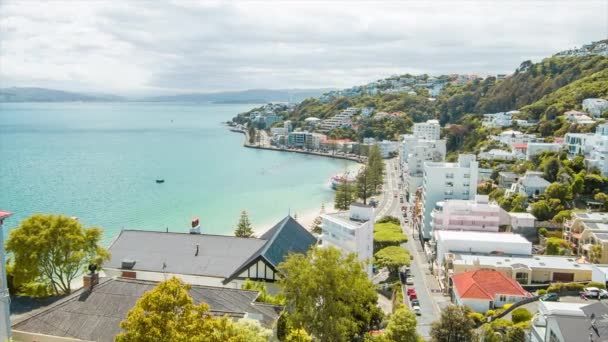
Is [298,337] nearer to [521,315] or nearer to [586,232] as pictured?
[521,315]

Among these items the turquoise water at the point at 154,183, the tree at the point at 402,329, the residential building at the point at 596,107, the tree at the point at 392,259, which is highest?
the residential building at the point at 596,107

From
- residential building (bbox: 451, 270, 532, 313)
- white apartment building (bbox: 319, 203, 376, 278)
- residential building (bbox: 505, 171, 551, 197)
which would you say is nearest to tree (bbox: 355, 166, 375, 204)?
residential building (bbox: 505, 171, 551, 197)

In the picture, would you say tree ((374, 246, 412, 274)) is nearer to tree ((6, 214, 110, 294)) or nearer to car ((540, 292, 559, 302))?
car ((540, 292, 559, 302))

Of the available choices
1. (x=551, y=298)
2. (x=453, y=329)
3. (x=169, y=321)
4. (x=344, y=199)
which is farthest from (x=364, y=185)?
(x=169, y=321)

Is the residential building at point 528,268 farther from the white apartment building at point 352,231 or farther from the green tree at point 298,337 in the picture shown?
the green tree at point 298,337

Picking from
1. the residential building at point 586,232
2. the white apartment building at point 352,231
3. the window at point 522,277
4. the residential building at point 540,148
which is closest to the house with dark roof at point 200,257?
the white apartment building at point 352,231

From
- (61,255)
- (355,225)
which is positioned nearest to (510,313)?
(355,225)

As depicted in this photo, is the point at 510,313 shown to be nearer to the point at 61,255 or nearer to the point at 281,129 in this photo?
the point at 61,255
